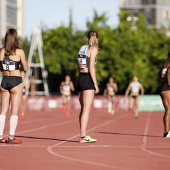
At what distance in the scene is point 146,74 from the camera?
81.8 meters

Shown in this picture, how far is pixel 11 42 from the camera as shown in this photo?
14.9 metres

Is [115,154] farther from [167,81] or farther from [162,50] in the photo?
[162,50]

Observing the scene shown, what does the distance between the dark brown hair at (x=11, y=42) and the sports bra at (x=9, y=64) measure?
112 millimetres

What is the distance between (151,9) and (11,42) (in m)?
101

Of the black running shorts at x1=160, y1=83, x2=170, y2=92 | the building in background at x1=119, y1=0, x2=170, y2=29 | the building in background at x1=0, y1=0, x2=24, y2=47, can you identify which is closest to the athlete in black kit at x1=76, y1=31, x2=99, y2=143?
the black running shorts at x1=160, y1=83, x2=170, y2=92

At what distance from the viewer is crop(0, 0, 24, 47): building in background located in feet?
380

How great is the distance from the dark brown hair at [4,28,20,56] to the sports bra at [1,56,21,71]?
Result: 0.11m

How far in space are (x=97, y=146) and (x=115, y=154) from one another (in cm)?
181

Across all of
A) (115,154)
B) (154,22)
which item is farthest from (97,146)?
(154,22)

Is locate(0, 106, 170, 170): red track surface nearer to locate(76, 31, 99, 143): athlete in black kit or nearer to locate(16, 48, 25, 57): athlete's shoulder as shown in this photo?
locate(76, 31, 99, 143): athlete in black kit

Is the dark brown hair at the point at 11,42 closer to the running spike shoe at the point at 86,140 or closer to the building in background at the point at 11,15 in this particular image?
the running spike shoe at the point at 86,140

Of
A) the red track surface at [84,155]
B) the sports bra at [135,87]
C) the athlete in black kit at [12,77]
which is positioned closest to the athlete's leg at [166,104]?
the red track surface at [84,155]

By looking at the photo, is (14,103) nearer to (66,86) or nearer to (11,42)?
(11,42)

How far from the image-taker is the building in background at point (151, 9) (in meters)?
114
